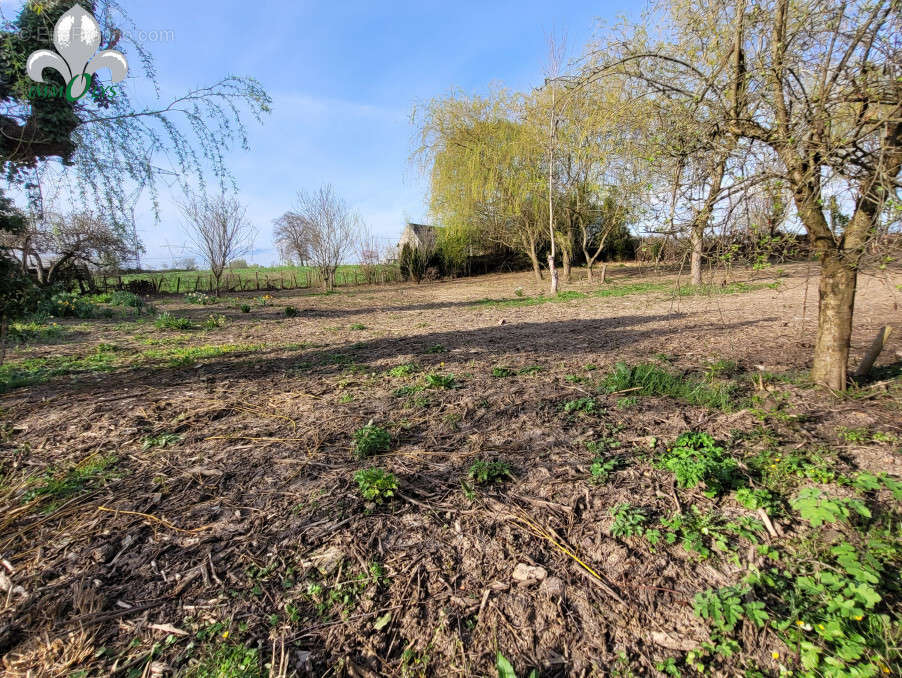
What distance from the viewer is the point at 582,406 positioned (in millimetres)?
3656

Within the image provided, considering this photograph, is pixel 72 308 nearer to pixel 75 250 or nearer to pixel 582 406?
pixel 75 250

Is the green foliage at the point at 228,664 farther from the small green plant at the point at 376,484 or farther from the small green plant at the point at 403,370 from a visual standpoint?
the small green plant at the point at 403,370

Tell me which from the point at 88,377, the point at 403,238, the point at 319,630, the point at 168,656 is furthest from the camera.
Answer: the point at 403,238

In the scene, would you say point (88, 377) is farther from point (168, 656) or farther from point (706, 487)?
point (706, 487)

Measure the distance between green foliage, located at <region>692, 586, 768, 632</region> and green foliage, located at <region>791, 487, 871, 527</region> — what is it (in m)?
0.61

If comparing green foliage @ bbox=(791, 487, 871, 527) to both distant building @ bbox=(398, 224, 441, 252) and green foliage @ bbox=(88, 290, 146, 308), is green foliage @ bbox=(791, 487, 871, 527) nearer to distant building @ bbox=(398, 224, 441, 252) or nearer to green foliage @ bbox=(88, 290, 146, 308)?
green foliage @ bbox=(88, 290, 146, 308)

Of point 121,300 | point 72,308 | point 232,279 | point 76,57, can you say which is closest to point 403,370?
point 76,57

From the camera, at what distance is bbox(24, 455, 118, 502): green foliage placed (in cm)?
257

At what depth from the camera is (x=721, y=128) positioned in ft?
11.1

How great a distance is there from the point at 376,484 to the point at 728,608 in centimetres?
183

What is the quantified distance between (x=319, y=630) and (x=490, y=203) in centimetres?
2110

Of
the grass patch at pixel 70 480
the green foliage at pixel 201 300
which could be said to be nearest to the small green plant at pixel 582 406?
the grass patch at pixel 70 480

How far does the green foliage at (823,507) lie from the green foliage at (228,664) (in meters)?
2.57

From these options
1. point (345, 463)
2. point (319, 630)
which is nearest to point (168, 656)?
point (319, 630)
